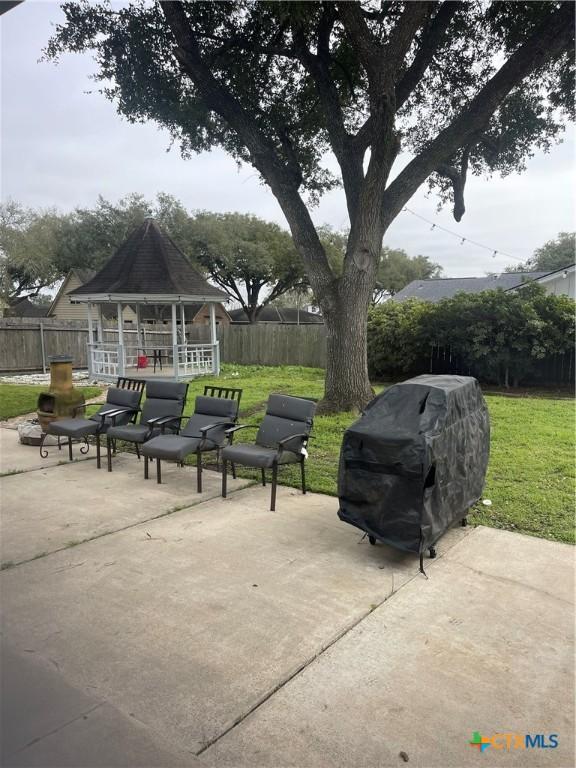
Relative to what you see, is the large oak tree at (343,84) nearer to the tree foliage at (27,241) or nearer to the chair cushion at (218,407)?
the chair cushion at (218,407)

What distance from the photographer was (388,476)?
12.1 feet

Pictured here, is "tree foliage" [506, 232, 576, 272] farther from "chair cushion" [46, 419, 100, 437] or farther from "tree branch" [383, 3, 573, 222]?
"chair cushion" [46, 419, 100, 437]

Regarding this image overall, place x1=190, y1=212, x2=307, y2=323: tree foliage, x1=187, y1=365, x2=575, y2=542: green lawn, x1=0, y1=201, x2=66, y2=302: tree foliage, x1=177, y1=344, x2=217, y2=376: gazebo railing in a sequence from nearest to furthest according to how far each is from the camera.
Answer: x1=187, y1=365, x2=575, y2=542: green lawn
x1=177, y1=344, x2=217, y2=376: gazebo railing
x1=0, y1=201, x2=66, y2=302: tree foliage
x1=190, y1=212, x2=307, y2=323: tree foliage

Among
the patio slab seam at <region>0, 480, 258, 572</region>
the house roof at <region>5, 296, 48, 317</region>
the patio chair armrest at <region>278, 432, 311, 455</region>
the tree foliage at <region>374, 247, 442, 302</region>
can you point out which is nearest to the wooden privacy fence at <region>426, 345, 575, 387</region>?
the patio chair armrest at <region>278, 432, 311, 455</region>

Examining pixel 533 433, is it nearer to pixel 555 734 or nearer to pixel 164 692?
pixel 555 734

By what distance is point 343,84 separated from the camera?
10930 millimetres

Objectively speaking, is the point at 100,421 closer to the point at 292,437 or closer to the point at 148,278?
the point at 292,437

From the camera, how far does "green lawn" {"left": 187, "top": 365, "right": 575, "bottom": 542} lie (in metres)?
4.77

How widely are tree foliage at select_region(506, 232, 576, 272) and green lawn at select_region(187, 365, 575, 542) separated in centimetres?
4242

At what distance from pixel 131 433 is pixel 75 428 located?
82 centimetres

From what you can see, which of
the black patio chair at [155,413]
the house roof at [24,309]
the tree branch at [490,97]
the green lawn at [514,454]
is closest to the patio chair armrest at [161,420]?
the black patio chair at [155,413]

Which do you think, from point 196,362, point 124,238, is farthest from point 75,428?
point 124,238

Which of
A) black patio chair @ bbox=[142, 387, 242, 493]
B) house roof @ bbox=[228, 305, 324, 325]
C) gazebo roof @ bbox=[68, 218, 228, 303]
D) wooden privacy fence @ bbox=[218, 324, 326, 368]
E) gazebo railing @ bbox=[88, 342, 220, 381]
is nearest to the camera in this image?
black patio chair @ bbox=[142, 387, 242, 493]

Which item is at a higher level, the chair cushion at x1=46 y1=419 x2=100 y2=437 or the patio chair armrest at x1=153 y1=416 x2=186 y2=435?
the patio chair armrest at x1=153 y1=416 x2=186 y2=435
